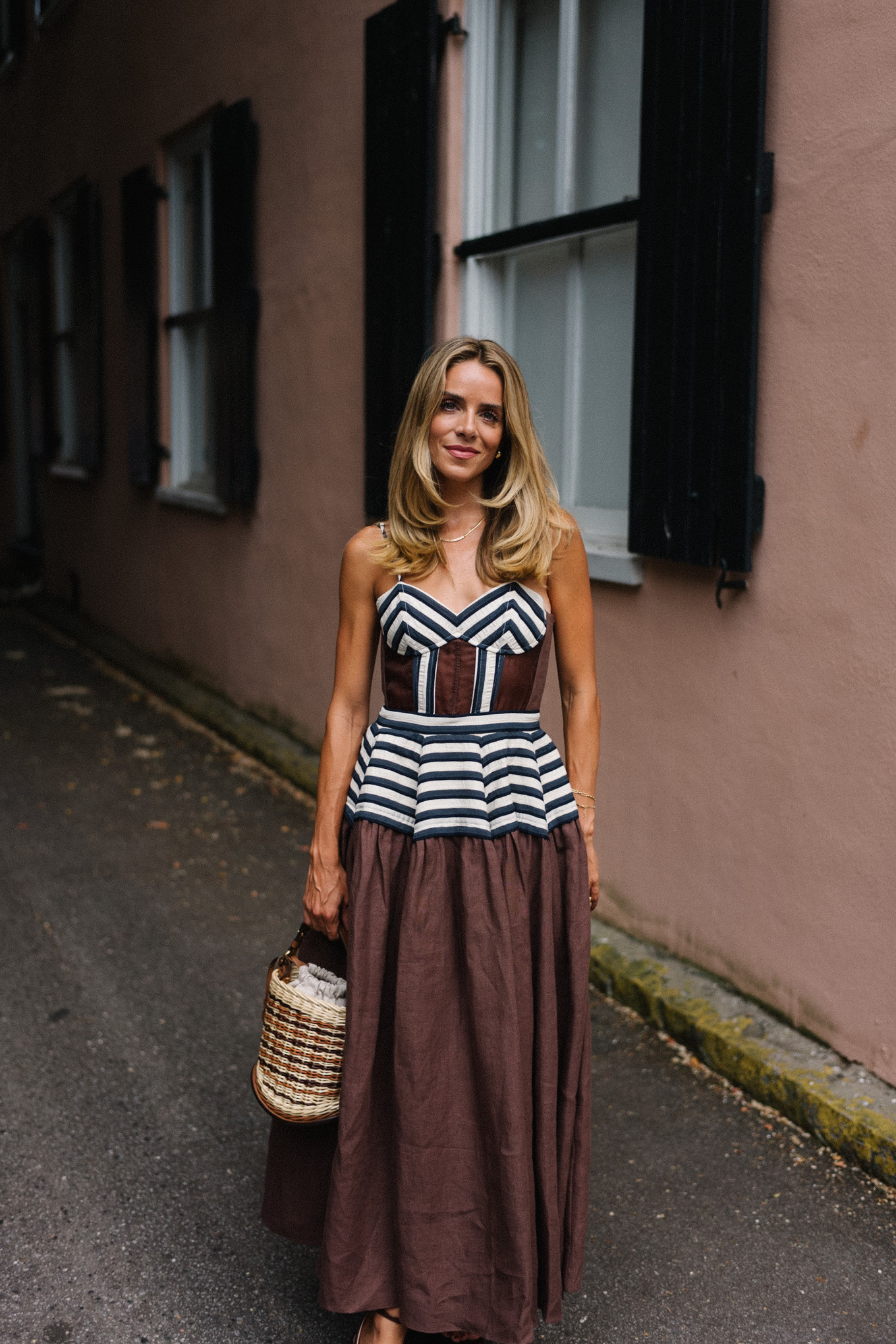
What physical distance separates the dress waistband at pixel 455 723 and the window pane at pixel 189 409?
608 centimetres

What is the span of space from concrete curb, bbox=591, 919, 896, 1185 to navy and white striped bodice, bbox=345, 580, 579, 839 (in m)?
1.34

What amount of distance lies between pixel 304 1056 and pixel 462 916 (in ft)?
1.32

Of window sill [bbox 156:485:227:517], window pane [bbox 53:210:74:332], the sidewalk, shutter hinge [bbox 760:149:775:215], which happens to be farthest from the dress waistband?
window pane [bbox 53:210:74:332]

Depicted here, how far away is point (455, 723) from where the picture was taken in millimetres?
2350

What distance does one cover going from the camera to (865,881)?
324 centimetres

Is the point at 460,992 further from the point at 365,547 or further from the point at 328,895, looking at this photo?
the point at 365,547

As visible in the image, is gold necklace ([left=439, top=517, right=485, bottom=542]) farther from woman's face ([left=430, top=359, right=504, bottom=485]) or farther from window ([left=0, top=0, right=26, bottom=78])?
window ([left=0, top=0, right=26, bottom=78])

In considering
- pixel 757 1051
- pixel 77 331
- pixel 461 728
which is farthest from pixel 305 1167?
pixel 77 331

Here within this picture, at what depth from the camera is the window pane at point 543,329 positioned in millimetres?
4560

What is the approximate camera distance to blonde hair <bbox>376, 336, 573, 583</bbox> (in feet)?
7.61

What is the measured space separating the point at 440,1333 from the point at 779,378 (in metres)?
2.44

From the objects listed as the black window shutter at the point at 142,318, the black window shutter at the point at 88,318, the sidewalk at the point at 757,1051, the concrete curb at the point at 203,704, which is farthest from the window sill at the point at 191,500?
the sidewalk at the point at 757,1051

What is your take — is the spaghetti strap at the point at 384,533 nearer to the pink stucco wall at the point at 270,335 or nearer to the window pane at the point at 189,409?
the pink stucco wall at the point at 270,335

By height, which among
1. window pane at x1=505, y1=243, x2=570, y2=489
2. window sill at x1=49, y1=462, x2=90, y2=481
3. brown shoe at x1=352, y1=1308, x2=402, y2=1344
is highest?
window pane at x1=505, y1=243, x2=570, y2=489
